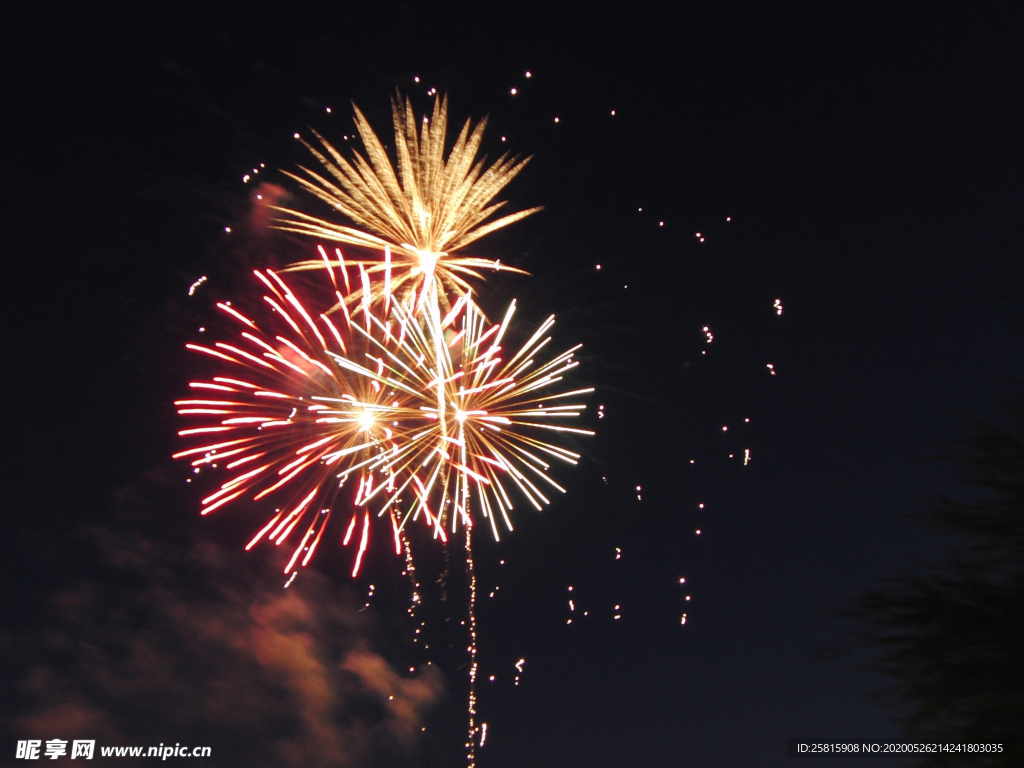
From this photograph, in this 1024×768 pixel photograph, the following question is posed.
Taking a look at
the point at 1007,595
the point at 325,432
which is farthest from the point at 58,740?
the point at 1007,595

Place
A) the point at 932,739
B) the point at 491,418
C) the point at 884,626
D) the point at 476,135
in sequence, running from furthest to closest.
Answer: the point at 491,418, the point at 476,135, the point at 884,626, the point at 932,739

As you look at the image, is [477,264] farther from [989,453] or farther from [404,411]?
[989,453]

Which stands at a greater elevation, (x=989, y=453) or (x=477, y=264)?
(x=477, y=264)

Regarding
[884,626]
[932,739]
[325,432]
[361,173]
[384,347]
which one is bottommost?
[932,739]

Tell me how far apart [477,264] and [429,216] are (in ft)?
2.59

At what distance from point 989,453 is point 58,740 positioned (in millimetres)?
9347

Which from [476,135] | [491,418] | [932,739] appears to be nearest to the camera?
[932,739]

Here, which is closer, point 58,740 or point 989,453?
point 989,453

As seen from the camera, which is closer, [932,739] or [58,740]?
[932,739]

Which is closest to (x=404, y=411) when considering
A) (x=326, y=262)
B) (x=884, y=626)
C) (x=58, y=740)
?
(x=326, y=262)

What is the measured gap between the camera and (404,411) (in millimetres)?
8984

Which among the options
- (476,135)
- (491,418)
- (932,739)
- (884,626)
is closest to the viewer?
(932,739)

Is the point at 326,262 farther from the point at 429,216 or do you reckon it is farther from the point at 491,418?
the point at 491,418

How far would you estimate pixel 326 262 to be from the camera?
8.80 meters
